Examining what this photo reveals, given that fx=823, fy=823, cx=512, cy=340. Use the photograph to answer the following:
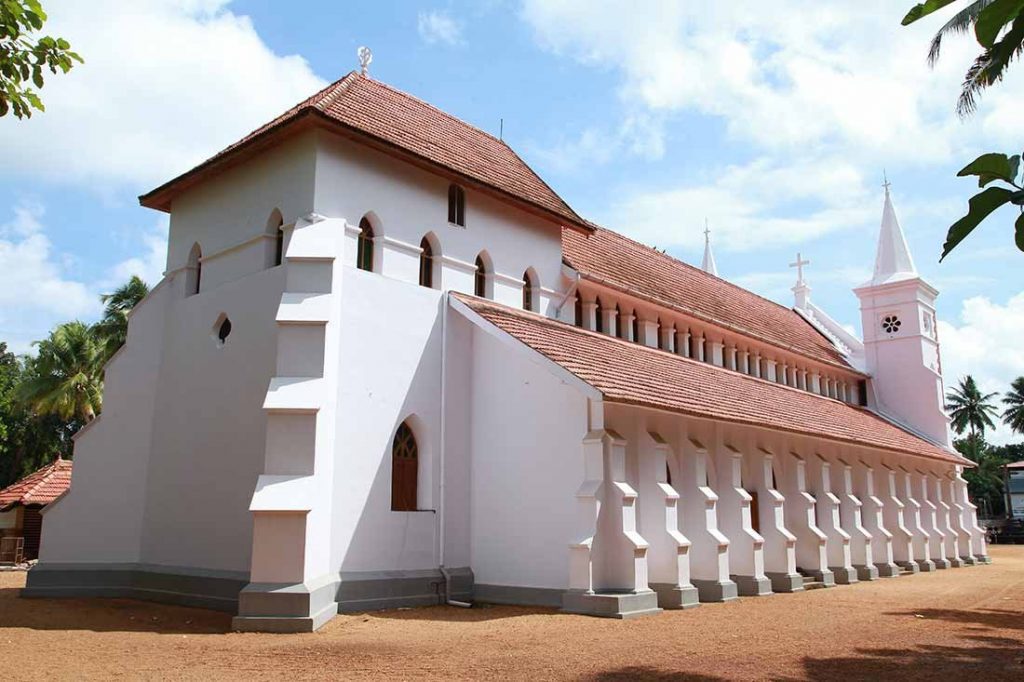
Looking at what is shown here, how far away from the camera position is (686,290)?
27.4 metres

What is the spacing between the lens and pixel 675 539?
51.0 ft

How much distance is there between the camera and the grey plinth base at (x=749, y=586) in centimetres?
1770

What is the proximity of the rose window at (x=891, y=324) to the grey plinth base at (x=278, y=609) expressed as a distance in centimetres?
3218

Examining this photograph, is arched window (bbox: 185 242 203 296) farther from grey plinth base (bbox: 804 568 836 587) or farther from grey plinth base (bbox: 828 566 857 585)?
grey plinth base (bbox: 828 566 857 585)

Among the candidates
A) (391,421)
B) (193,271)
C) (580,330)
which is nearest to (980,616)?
(580,330)

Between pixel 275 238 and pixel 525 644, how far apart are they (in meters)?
9.20

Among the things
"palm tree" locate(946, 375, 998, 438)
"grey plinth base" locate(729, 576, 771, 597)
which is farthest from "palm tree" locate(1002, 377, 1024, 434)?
"grey plinth base" locate(729, 576, 771, 597)

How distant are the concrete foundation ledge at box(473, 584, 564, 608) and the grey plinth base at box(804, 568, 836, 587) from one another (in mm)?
9013

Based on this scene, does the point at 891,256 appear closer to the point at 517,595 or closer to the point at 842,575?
the point at 842,575

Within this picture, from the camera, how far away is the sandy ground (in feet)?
30.5

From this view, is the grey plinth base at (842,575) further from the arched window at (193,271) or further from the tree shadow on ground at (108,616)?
the arched window at (193,271)

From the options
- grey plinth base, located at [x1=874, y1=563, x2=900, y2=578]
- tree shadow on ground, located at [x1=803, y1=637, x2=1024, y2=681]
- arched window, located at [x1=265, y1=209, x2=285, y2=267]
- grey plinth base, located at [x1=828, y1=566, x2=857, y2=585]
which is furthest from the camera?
grey plinth base, located at [x1=874, y1=563, x2=900, y2=578]

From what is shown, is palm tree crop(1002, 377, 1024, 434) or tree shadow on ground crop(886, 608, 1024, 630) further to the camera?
palm tree crop(1002, 377, 1024, 434)

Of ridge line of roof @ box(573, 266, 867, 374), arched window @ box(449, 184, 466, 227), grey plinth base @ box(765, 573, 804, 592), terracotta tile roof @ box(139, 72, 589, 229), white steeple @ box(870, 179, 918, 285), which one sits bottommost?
grey plinth base @ box(765, 573, 804, 592)
